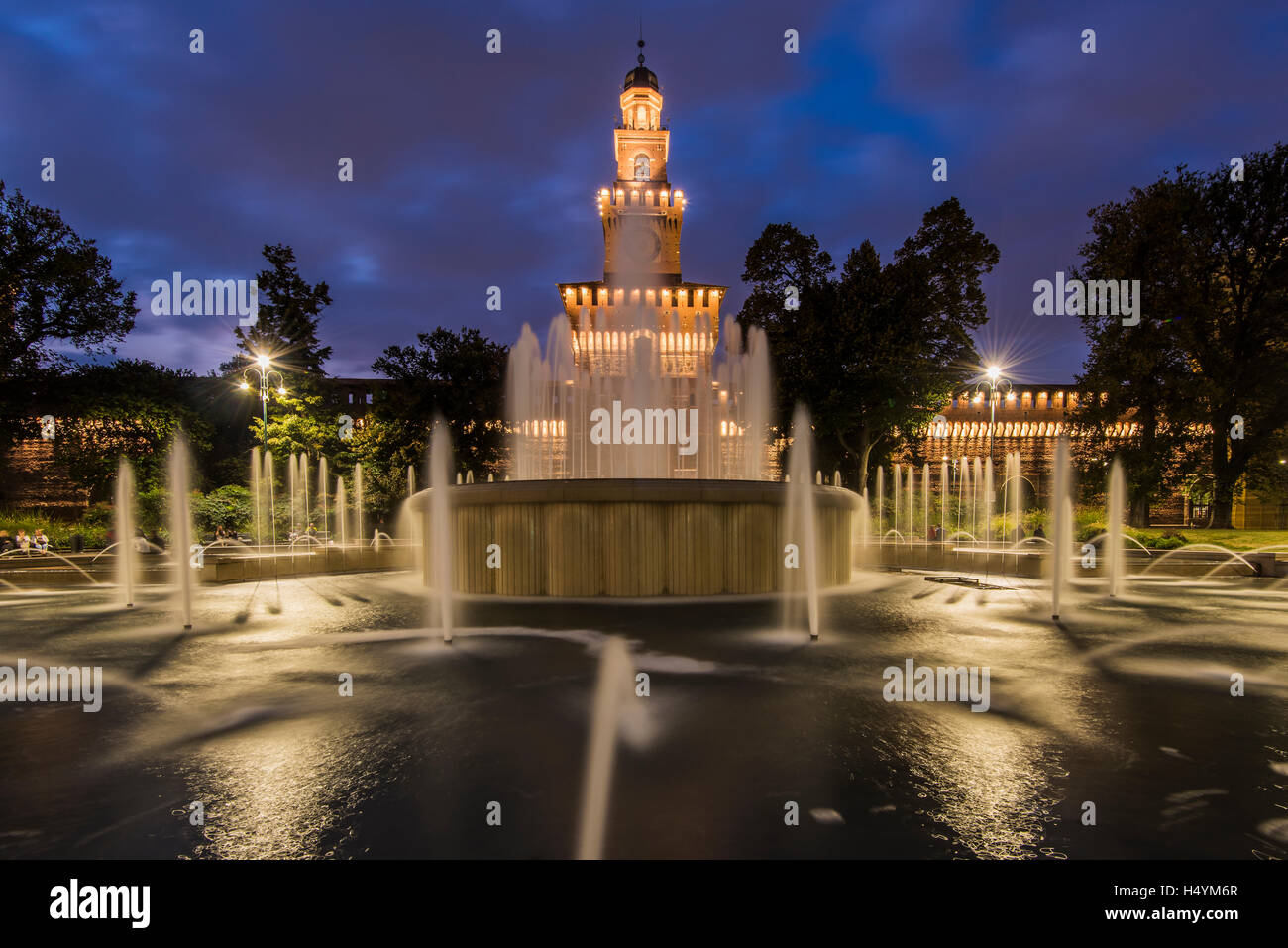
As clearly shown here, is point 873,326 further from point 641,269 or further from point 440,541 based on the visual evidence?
point 641,269

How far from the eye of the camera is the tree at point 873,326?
26.1 meters

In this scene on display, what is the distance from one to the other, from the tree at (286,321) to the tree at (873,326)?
2620cm

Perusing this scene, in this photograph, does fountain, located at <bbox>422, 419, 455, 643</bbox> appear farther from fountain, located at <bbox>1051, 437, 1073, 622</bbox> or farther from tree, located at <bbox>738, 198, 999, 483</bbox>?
tree, located at <bbox>738, 198, 999, 483</bbox>

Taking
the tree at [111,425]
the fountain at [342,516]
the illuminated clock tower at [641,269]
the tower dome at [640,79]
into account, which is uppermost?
the tower dome at [640,79]

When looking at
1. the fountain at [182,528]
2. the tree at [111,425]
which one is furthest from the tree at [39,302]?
the fountain at [182,528]

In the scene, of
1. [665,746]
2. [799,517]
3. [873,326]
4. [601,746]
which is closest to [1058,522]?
[799,517]

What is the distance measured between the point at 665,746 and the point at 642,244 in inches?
2552

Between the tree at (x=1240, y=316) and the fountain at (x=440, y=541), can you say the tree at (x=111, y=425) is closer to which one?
the fountain at (x=440, y=541)

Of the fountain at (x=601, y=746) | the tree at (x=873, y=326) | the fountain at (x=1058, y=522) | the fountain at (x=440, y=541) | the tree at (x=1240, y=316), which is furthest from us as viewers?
the tree at (x=873, y=326)

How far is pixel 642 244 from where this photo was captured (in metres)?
62.9

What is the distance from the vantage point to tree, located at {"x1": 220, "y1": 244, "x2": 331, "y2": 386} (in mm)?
34562
